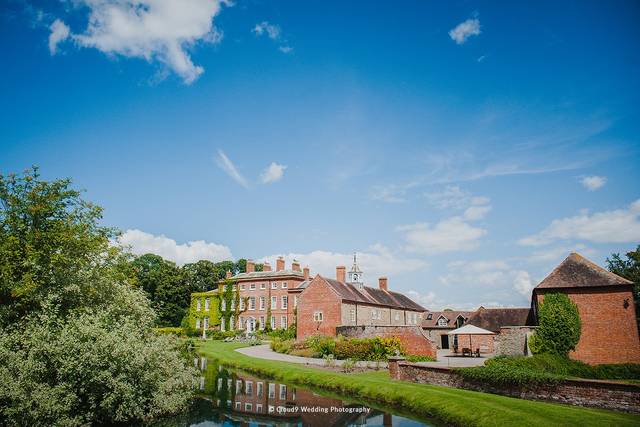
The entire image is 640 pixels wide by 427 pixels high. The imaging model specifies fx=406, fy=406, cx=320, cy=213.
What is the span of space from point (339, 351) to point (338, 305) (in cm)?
895

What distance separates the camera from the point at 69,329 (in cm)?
1534

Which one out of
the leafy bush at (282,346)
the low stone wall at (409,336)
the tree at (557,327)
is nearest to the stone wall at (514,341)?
the tree at (557,327)

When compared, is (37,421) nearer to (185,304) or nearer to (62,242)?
(62,242)

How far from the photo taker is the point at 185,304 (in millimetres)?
66812

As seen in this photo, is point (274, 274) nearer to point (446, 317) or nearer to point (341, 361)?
point (341, 361)

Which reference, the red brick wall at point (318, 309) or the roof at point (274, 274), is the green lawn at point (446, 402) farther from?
the roof at point (274, 274)

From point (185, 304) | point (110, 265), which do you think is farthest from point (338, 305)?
point (185, 304)

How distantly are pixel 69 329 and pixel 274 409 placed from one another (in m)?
9.24

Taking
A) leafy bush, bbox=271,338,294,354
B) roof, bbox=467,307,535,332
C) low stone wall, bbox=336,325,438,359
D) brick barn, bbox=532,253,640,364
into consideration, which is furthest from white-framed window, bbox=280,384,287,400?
roof, bbox=467,307,535,332

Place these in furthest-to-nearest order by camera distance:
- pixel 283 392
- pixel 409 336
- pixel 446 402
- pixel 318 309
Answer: pixel 318 309, pixel 409 336, pixel 283 392, pixel 446 402

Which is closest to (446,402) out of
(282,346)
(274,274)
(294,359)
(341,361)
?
(341,361)

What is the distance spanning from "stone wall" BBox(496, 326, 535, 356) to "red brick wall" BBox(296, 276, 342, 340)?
16.6 metres

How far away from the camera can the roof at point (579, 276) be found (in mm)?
27203

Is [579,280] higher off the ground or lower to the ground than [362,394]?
higher
